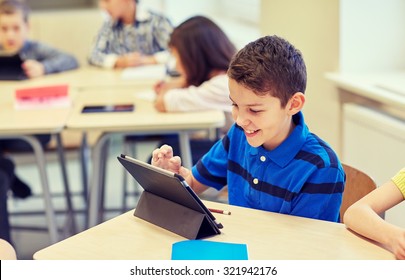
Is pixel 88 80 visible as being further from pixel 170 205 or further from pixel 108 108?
pixel 170 205

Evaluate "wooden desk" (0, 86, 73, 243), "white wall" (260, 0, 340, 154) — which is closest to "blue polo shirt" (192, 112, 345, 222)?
"wooden desk" (0, 86, 73, 243)

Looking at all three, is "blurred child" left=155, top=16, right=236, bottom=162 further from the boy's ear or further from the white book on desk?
the boy's ear

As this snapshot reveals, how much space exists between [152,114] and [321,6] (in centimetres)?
94

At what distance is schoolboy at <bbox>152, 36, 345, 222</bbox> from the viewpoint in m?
1.70

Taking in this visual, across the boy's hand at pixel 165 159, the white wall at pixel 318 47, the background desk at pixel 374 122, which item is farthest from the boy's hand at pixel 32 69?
the boy's hand at pixel 165 159

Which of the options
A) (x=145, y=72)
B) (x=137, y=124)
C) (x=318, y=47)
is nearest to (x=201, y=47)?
(x=137, y=124)

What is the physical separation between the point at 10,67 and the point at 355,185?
2390 mm

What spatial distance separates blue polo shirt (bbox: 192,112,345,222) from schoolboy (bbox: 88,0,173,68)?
7.61 ft

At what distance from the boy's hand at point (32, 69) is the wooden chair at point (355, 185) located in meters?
2.25

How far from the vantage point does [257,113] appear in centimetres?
172

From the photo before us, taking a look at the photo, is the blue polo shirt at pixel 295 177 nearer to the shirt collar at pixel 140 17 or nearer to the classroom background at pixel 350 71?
the classroom background at pixel 350 71

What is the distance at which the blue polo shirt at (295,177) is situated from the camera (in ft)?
5.64

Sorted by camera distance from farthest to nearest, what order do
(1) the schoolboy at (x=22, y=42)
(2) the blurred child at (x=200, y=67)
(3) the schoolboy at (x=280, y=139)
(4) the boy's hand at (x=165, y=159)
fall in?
(1) the schoolboy at (x=22, y=42), (2) the blurred child at (x=200, y=67), (4) the boy's hand at (x=165, y=159), (3) the schoolboy at (x=280, y=139)
